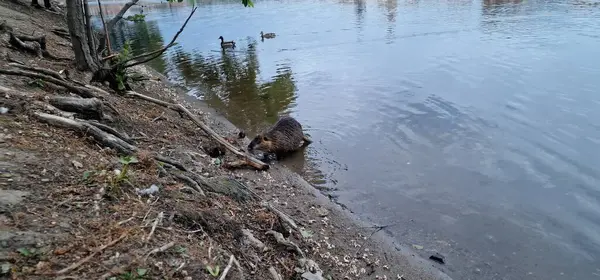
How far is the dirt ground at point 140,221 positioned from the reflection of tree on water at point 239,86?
564 centimetres

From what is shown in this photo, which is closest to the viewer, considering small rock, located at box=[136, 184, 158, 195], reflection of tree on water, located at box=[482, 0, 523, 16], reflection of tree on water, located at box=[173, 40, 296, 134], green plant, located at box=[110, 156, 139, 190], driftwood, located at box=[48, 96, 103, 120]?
green plant, located at box=[110, 156, 139, 190]

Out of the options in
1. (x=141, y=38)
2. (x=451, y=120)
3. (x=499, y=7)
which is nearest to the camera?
(x=451, y=120)

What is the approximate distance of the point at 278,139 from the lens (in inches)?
361

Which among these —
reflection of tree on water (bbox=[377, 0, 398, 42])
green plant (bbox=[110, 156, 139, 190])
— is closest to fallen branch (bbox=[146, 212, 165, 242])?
green plant (bbox=[110, 156, 139, 190])

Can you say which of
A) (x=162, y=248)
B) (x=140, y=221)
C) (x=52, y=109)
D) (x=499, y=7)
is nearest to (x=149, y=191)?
(x=140, y=221)

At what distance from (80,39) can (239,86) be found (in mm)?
8648

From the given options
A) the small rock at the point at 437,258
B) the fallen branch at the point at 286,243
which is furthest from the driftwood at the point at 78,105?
the small rock at the point at 437,258

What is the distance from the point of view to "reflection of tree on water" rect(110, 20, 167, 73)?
71.6 ft

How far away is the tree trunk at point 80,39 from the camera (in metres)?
7.40

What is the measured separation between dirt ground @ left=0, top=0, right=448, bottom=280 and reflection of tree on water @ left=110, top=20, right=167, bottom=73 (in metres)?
15.3

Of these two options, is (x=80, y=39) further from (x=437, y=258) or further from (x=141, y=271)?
(x=437, y=258)

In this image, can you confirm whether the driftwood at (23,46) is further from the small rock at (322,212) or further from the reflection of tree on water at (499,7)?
the reflection of tree on water at (499,7)

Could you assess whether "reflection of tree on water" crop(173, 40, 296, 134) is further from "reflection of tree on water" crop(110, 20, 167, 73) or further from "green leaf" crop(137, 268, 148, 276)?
"green leaf" crop(137, 268, 148, 276)

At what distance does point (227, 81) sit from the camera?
17125 mm
